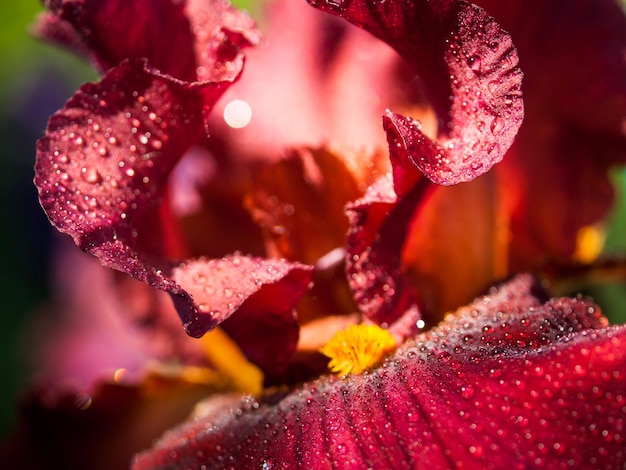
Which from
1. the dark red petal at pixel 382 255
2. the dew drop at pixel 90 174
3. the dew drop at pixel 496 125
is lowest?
the dark red petal at pixel 382 255

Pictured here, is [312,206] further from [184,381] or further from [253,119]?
[184,381]

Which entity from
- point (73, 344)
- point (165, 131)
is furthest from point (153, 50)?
point (73, 344)

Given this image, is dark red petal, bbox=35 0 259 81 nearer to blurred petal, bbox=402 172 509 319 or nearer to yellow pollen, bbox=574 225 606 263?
blurred petal, bbox=402 172 509 319

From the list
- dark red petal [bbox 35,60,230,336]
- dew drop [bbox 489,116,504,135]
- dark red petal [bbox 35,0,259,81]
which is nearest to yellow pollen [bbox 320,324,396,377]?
dark red petal [bbox 35,60,230,336]

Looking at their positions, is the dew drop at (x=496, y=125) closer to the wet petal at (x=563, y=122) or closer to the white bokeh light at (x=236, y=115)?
the wet petal at (x=563, y=122)

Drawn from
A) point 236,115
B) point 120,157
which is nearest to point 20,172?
point 236,115

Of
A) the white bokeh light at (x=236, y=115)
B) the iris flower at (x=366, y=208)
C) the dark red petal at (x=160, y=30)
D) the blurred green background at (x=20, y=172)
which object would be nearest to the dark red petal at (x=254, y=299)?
the iris flower at (x=366, y=208)
